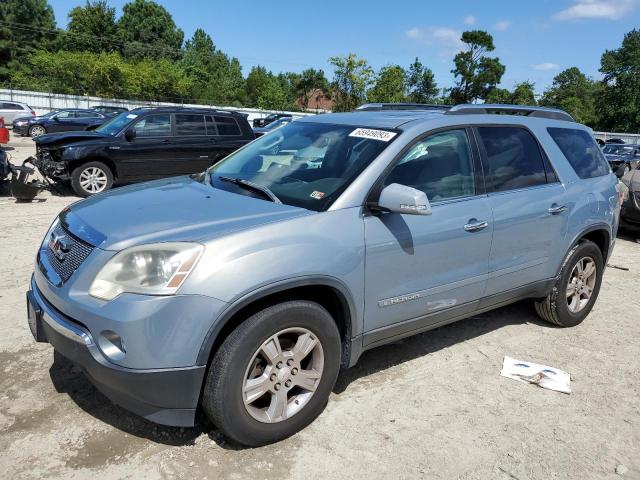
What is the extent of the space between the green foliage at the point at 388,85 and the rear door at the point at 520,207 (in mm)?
44480

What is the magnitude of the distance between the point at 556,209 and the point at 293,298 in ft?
8.07

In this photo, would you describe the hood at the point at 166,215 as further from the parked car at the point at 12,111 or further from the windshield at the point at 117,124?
the parked car at the point at 12,111

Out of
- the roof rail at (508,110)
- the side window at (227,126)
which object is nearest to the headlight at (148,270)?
the roof rail at (508,110)

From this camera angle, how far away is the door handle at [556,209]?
418 centimetres

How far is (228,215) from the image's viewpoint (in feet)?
9.34

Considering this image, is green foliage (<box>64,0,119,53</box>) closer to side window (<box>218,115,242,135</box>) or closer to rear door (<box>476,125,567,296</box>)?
side window (<box>218,115,242,135</box>)

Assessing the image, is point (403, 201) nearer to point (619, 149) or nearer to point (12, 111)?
point (619, 149)

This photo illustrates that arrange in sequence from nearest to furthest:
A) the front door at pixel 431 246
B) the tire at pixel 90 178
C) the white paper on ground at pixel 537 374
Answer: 1. the front door at pixel 431 246
2. the white paper on ground at pixel 537 374
3. the tire at pixel 90 178

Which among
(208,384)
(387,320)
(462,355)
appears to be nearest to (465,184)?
(387,320)

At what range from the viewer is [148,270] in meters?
2.51

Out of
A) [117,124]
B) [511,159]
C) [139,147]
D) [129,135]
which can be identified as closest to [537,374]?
[511,159]

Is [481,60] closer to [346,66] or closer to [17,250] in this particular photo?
[346,66]

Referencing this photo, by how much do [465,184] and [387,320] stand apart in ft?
3.65

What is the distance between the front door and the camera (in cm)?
314
